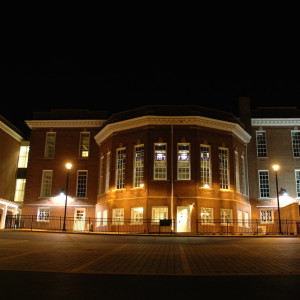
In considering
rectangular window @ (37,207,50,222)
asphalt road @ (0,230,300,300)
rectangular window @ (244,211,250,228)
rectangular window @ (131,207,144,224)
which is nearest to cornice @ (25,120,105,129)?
rectangular window @ (37,207,50,222)

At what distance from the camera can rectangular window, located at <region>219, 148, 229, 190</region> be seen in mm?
31206

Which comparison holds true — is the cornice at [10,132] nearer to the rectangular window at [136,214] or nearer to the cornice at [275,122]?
the rectangular window at [136,214]

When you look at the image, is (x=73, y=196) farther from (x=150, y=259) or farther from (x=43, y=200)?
(x=150, y=259)

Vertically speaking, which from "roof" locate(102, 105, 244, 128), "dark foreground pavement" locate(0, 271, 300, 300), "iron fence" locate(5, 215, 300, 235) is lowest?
"dark foreground pavement" locate(0, 271, 300, 300)

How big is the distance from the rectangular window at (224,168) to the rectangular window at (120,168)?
849 cm

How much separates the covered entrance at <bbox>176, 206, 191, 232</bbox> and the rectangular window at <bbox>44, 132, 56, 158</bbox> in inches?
658

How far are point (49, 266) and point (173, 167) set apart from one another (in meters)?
22.1

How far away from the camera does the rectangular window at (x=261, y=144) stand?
123 ft

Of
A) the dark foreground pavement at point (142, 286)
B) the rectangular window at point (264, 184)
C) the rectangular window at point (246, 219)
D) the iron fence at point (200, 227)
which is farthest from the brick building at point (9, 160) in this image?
the dark foreground pavement at point (142, 286)

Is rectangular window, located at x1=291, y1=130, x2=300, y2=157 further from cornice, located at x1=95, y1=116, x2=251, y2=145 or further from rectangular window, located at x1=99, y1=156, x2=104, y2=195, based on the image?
rectangular window, located at x1=99, y1=156, x2=104, y2=195

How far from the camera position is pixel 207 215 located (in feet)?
96.7

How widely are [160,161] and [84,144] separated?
38.5 ft

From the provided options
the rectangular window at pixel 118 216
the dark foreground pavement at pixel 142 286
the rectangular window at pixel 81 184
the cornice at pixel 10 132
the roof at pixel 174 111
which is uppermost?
the cornice at pixel 10 132

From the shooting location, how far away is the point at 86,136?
3891 centimetres
